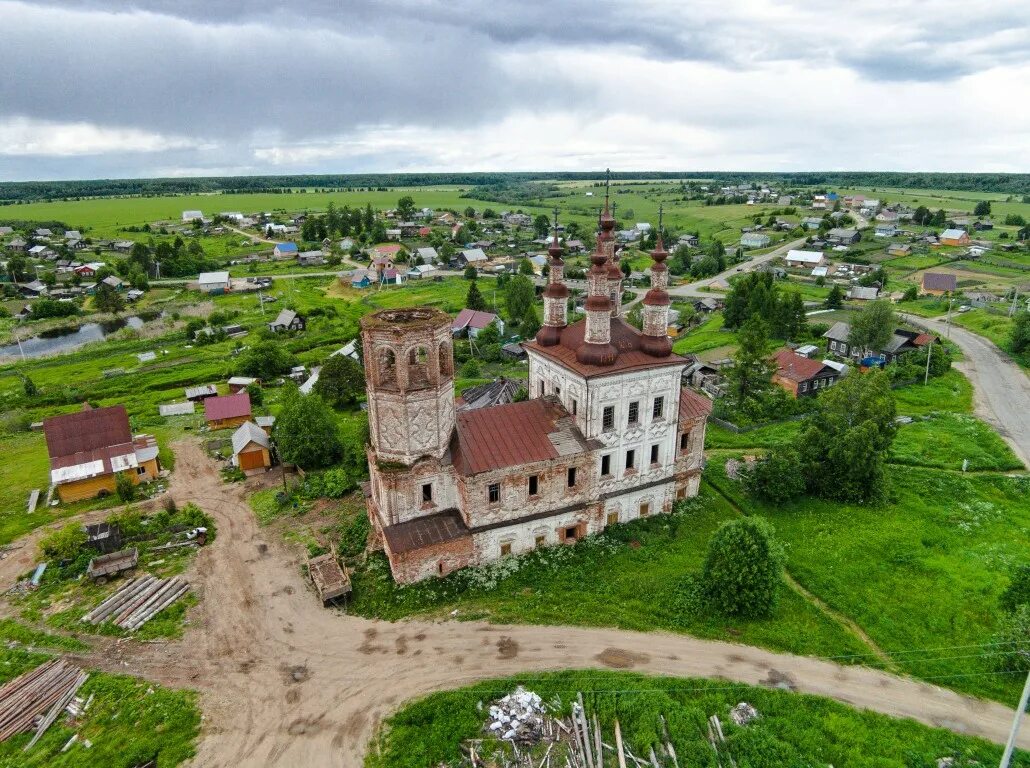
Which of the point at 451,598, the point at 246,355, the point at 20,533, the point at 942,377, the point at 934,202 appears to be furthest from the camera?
the point at 934,202

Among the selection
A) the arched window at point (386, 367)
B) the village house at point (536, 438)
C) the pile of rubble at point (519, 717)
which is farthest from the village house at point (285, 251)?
the pile of rubble at point (519, 717)

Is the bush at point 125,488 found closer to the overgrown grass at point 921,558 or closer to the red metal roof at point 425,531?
the red metal roof at point 425,531

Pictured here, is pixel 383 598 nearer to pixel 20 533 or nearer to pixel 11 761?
pixel 11 761

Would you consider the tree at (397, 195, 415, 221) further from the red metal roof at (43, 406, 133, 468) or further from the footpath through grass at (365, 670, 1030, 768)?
the footpath through grass at (365, 670, 1030, 768)

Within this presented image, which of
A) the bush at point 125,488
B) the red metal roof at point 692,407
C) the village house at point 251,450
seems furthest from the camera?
the village house at point 251,450

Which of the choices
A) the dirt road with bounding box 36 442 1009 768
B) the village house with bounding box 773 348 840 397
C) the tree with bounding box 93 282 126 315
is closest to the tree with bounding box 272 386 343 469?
the dirt road with bounding box 36 442 1009 768

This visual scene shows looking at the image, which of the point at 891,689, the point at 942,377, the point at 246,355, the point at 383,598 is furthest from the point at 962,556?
the point at 246,355
